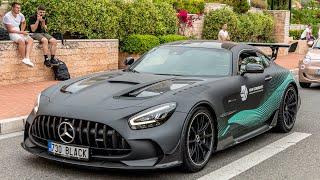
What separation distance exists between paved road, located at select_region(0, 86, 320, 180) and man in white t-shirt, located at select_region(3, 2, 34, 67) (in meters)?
5.06

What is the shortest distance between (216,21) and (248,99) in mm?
14879

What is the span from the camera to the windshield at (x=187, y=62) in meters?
6.89

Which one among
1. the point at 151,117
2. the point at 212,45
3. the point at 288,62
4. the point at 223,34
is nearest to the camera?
the point at 151,117

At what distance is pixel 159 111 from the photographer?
18.1 feet

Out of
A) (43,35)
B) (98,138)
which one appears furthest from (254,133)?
(43,35)

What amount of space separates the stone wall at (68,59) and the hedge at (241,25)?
707 centimetres

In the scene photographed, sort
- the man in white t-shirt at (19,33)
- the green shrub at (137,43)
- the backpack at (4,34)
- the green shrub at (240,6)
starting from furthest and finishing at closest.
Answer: the green shrub at (240,6), the green shrub at (137,43), the backpack at (4,34), the man in white t-shirt at (19,33)

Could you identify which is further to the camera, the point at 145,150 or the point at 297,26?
the point at 297,26

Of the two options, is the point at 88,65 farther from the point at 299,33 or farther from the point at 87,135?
the point at 299,33

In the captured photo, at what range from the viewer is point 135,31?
55.0 feet

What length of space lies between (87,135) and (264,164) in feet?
7.08

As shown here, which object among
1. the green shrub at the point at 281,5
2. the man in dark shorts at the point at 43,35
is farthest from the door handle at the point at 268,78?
the green shrub at the point at 281,5

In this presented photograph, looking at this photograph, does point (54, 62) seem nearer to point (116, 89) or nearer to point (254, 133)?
point (254, 133)

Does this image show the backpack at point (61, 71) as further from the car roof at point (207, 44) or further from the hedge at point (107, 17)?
the car roof at point (207, 44)
